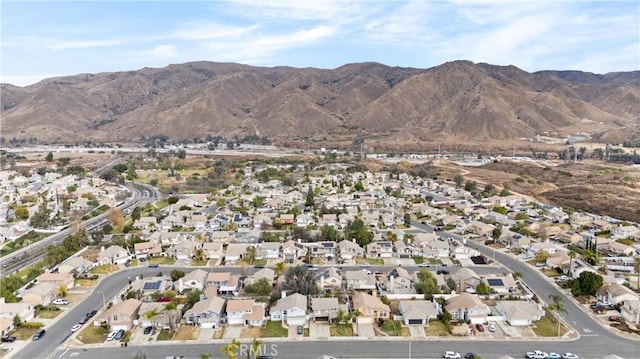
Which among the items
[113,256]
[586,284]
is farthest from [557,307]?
[113,256]

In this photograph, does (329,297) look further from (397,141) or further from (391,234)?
(397,141)

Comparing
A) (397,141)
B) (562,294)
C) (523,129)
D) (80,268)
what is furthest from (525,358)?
(523,129)

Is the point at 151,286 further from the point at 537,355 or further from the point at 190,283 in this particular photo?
the point at 537,355

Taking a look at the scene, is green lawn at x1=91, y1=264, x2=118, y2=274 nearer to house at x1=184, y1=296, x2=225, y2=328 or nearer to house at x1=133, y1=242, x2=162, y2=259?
house at x1=133, y1=242, x2=162, y2=259

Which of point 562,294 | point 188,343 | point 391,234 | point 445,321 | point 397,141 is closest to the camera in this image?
point 188,343

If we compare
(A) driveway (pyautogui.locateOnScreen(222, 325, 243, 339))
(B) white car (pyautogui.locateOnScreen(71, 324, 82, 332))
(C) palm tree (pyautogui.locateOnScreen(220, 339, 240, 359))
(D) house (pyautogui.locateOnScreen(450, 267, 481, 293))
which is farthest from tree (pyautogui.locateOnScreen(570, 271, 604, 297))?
(B) white car (pyautogui.locateOnScreen(71, 324, 82, 332))

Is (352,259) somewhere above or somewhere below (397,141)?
below
